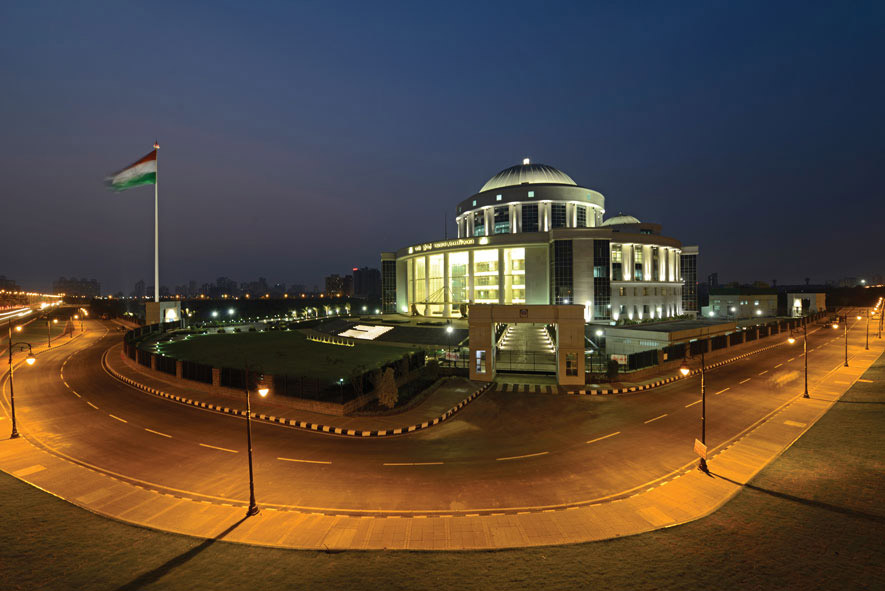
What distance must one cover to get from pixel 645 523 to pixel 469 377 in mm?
21507

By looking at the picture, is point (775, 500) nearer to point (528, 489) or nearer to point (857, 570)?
point (857, 570)

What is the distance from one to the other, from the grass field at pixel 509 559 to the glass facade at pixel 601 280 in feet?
179

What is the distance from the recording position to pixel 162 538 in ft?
37.6

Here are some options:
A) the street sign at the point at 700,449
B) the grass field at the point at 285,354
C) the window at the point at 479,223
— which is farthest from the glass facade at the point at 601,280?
the street sign at the point at 700,449

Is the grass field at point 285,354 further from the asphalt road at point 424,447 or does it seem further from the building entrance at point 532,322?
the asphalt road at point 424,447

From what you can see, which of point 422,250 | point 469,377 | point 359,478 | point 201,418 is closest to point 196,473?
point 359,478

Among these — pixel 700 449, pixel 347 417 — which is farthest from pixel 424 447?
pixel 700 449

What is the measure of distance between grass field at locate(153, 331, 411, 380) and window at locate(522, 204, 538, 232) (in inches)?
1824

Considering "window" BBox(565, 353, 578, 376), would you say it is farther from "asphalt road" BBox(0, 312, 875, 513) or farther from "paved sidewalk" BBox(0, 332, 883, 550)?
"paved sidewalk" BBox(0, 332, 883, 550)

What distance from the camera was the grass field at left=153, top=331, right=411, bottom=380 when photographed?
36.8 metres

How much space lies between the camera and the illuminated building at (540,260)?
66.8 m

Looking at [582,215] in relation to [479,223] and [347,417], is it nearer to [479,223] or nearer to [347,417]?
[479,223]

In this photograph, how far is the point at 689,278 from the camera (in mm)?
93750

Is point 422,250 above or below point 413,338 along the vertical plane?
above
